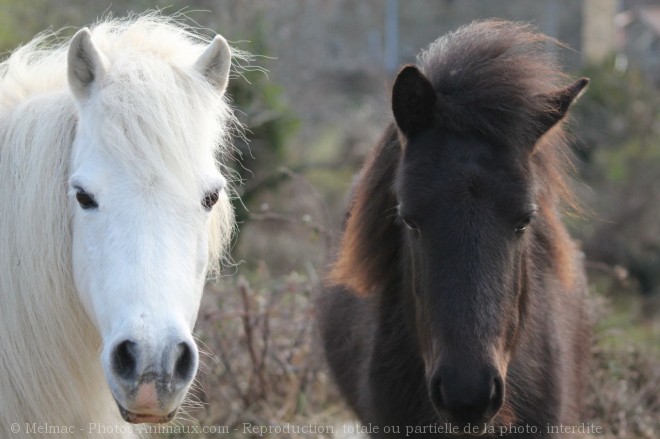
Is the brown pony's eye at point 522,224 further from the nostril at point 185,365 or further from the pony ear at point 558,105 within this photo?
the nostril at point 185,365

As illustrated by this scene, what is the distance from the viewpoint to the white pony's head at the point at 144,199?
91.1 inches

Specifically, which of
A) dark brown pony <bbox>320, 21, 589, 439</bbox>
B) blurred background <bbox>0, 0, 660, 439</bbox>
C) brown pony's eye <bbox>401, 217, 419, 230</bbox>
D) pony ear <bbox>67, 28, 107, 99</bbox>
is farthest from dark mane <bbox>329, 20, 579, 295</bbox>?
pony ear <bbox>67, 28, 107, 99</bbox>

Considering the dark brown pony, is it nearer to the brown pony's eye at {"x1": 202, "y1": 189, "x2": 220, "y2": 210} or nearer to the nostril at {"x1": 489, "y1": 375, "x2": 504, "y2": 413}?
the nostril at {"x1": 489, "y1": 375, "x2": 504, "y2": 413}

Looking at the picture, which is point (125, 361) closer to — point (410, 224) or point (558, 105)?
point (410, 224)

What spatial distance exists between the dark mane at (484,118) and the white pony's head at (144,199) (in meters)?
0.82

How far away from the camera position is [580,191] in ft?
37.1

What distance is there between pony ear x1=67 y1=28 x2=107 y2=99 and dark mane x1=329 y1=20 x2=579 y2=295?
120 centimetres

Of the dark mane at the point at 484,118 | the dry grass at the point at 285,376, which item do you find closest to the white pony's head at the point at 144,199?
the dark mane at the point at 484,118

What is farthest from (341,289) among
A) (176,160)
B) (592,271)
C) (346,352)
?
(592,271)

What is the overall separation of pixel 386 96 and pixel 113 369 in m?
1.85

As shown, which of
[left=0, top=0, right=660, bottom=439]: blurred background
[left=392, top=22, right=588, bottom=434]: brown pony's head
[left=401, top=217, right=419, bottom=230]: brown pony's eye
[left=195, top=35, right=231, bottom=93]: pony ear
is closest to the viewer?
[left=392, top=22, right=588, bottom=434]: brown pony's head

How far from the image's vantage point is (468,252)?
2676 millimetres

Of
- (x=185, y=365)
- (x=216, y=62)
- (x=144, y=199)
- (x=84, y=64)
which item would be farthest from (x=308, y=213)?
(x=185, y=365)

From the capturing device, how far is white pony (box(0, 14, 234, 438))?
2342mm
